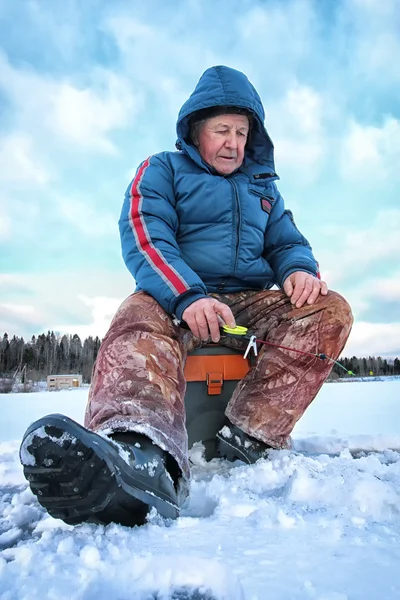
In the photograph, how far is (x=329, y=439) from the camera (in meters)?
2.04

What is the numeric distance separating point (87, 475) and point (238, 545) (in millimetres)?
283

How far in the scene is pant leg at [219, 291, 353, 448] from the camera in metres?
1.53

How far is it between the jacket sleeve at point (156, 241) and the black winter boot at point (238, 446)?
0.53 m

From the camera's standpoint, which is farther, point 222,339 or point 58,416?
point 222,339

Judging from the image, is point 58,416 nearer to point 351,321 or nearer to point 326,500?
point 326,500

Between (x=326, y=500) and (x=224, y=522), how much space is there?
273 mm

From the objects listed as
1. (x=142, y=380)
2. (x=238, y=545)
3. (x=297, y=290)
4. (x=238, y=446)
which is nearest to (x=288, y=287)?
(x=297, y=290)

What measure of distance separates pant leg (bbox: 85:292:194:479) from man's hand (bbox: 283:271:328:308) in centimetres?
50

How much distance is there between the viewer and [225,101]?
73.0 inches

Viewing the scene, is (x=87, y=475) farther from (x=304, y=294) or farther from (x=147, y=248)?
(x=304, y=294)

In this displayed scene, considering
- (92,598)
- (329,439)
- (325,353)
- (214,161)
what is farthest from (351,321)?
(92,598)

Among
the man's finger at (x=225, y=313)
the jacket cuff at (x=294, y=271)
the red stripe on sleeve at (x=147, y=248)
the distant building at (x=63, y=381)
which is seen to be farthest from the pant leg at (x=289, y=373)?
the distant building at (x=63, y=381)

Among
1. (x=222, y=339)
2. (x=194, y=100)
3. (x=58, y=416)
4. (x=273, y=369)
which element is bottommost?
(x=58, y=416)

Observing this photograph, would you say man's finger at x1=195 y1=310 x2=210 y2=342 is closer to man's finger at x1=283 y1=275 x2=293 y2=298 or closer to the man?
the man
